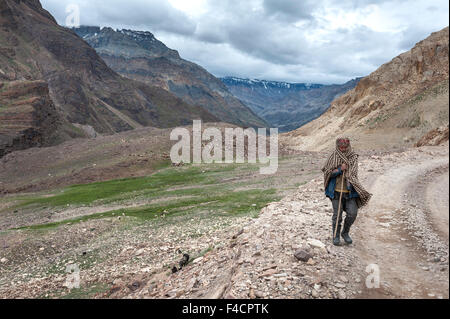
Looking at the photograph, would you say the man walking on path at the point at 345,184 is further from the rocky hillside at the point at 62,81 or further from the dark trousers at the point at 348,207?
the rocky hillside at the point at 62,81

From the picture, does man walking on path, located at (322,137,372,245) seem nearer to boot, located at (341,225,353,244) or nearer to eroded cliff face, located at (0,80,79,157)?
boot, located at (341,225,353,244)

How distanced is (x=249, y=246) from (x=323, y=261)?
87.9 inches

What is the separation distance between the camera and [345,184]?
24.2ft

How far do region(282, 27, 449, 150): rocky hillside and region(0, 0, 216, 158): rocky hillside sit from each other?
60685 millimetres

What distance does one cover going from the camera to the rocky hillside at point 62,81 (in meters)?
73.0

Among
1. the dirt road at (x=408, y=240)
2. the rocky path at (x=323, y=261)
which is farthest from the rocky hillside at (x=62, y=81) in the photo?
the dirt road at (x=408, y=240)

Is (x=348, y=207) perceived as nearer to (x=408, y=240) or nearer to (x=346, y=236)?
(x=346, y=236)

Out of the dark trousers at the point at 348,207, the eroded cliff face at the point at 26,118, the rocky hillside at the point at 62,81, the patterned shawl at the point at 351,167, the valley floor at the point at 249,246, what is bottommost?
the valley floor at the point at 249,246

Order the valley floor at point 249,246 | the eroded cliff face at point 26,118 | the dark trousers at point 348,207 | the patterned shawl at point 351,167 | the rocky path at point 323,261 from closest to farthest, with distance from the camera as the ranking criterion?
the rocky path at point 323,261
the valley floor at point 249,246
the patterned shawl at point 351,167
the dark trousers at point 348,207
the eroded cliff face at point 26,118

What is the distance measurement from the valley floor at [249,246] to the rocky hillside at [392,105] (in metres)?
29.7

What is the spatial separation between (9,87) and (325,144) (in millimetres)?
65681

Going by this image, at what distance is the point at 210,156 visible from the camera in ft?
137

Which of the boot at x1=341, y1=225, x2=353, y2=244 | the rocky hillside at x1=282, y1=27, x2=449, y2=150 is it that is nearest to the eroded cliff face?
the rocky hillside at x1=282, y1=27, x2=449, y2=150
